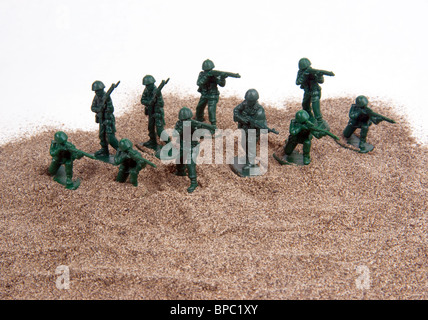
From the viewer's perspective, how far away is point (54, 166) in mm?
6605

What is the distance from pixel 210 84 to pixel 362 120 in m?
2.45

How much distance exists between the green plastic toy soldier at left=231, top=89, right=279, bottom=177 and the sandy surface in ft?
0.68

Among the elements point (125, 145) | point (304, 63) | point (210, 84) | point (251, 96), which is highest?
point (304, 63)

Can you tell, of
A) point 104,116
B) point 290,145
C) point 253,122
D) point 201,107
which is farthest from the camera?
point 201,107

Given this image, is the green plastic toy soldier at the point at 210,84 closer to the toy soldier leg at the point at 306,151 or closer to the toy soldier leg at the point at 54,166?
the toy soldier leg at the point at 306,151

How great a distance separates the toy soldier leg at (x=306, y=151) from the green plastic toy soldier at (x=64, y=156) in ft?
9.75

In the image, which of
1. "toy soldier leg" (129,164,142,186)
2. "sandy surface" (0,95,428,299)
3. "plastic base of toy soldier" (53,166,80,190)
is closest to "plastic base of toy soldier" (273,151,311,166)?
"sandy surface" (0,95,428,299)

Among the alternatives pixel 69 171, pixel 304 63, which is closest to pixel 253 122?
pixel 304 63

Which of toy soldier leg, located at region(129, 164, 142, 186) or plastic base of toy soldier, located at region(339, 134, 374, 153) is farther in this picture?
plastic base of toy soldier, located at region(339, 134, 374, 153)

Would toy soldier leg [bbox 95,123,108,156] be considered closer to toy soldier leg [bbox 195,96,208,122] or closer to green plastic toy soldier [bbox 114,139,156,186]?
green plastic toy soldier [bbox 114,139,156,186]

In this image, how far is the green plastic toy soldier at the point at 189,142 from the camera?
246 inches

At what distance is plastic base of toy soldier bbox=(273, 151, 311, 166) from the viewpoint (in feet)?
22.8

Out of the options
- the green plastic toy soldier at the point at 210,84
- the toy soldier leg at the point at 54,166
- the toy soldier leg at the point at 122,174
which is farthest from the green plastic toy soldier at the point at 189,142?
the toy soldier leg at the point at 54,166

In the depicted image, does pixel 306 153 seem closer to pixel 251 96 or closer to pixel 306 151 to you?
pixel 306 151
